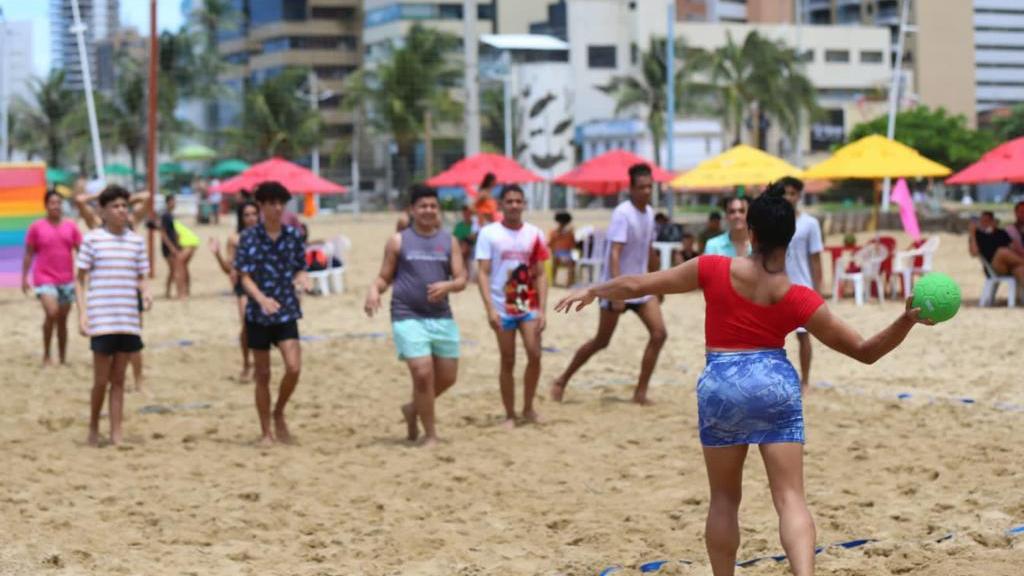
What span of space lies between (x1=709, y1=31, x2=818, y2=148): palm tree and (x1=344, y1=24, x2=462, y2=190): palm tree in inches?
478

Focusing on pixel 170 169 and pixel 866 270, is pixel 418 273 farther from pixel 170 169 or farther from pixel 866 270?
pixel 170 169

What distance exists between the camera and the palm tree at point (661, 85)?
64875 mm

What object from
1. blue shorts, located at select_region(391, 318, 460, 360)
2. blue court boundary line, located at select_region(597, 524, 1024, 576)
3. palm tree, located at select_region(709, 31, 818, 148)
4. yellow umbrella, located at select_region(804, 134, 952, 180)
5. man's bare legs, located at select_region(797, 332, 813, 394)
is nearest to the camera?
blue court boundary line, located at select_region(597, 524, 1024, 576)

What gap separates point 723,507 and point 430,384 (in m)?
3.74

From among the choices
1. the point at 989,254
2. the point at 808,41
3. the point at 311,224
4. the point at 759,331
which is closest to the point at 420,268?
the point at 759,331

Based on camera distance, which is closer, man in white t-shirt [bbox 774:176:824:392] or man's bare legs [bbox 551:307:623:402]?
man in white t-shirt [bbox 774:176:824:392]

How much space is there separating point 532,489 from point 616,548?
1316 millimetres

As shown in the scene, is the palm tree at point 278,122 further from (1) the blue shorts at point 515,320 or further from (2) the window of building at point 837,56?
(1) the blue shorts at point 515,320

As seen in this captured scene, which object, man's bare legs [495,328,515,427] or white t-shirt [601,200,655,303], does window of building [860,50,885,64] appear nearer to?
white t-shirt [601,200,655,303]

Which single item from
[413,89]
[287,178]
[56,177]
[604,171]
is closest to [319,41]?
[413,89]

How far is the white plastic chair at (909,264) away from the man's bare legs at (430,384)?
10500 millimetres

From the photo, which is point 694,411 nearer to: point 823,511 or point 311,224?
point 823,511

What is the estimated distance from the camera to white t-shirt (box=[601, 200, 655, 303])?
30.2ft

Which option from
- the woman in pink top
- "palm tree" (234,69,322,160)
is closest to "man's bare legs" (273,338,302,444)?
the woman in pink top
